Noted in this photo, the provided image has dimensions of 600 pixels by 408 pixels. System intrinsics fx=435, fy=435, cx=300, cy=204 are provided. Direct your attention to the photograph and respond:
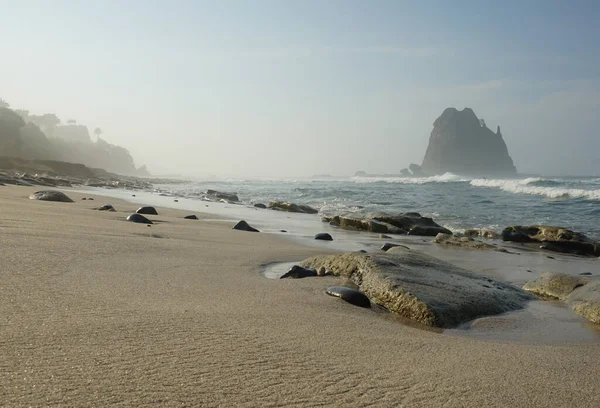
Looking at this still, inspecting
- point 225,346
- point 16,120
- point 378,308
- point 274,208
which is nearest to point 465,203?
point 274,208

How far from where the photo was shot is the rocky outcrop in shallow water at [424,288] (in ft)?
12.1

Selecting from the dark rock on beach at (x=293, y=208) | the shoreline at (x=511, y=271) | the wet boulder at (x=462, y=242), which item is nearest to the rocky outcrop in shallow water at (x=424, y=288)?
the shoreline at (x=511, y=271)

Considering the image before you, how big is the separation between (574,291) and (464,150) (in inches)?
4871

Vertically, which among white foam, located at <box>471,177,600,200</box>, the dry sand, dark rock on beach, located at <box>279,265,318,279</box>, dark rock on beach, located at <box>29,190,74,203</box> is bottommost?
dark rock on beach, located at <box>279,265,318,279</box>

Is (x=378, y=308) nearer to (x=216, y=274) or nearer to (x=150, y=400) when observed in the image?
(x=216, y=274)

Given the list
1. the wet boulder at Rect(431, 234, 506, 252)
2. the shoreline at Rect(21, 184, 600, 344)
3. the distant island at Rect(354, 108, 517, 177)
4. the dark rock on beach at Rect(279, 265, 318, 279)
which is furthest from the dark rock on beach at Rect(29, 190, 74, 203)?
the distant island at Rect(354, 108, 517, 177)

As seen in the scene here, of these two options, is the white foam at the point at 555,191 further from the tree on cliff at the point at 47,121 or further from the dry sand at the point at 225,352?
the tree on cliff at the point at 47,121

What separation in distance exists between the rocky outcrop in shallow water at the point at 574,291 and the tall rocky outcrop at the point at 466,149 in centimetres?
11724

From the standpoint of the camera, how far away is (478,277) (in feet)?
17.4

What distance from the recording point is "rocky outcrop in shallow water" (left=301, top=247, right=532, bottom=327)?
368cm

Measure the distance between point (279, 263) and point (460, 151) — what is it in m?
123

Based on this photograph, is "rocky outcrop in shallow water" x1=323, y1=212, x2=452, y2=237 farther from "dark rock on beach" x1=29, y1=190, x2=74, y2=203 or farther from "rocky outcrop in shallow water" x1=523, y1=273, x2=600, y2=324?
"dark rock on beach" x1=29, y1=190, x2=74, y2=203

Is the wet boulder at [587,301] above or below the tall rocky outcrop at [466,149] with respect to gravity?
below

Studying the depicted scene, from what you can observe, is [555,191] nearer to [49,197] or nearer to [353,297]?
[49,197]
